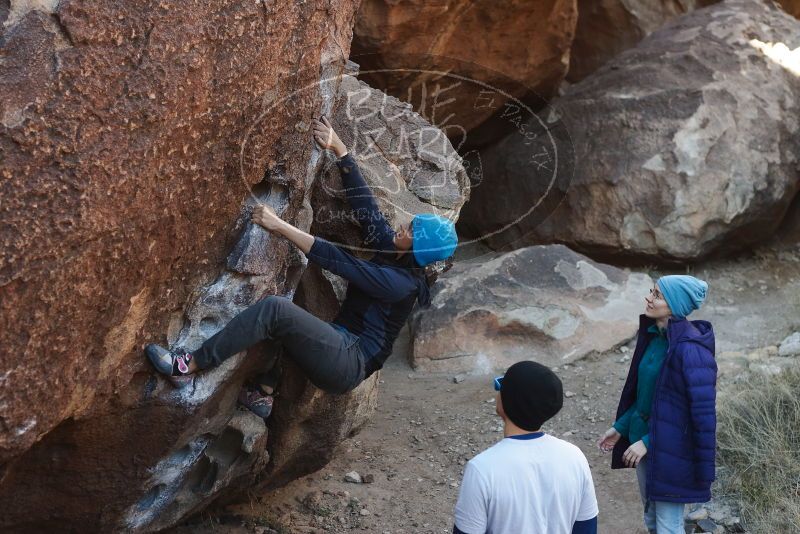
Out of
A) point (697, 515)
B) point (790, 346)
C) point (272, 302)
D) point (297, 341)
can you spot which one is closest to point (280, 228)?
point (272, 302)

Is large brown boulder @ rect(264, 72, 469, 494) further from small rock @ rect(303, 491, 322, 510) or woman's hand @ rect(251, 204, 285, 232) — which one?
woman's hand @ rect(251, 204, 285, 232)

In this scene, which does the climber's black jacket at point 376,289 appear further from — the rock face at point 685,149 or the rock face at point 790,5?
the rock face at point 790,5

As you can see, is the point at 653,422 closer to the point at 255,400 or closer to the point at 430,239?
the point at 430,239

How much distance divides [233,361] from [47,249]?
3.04ft

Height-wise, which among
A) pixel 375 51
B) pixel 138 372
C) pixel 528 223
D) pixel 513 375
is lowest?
pixel 528 223

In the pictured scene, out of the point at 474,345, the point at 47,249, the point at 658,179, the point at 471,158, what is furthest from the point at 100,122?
the point at 471,158

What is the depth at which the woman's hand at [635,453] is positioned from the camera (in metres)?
3.44

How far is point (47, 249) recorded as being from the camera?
2758mm

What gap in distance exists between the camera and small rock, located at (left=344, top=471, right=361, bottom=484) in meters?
4.88

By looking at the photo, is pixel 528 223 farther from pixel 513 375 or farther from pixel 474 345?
pixel 513 375

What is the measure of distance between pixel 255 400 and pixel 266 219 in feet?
2.58

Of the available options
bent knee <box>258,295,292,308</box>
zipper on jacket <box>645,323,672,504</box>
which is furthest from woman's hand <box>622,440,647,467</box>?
bent knee <box>258,295,292,308</box>

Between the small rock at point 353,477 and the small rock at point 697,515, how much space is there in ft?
5.14

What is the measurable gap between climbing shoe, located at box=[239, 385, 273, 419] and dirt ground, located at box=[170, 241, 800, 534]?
0.85m
